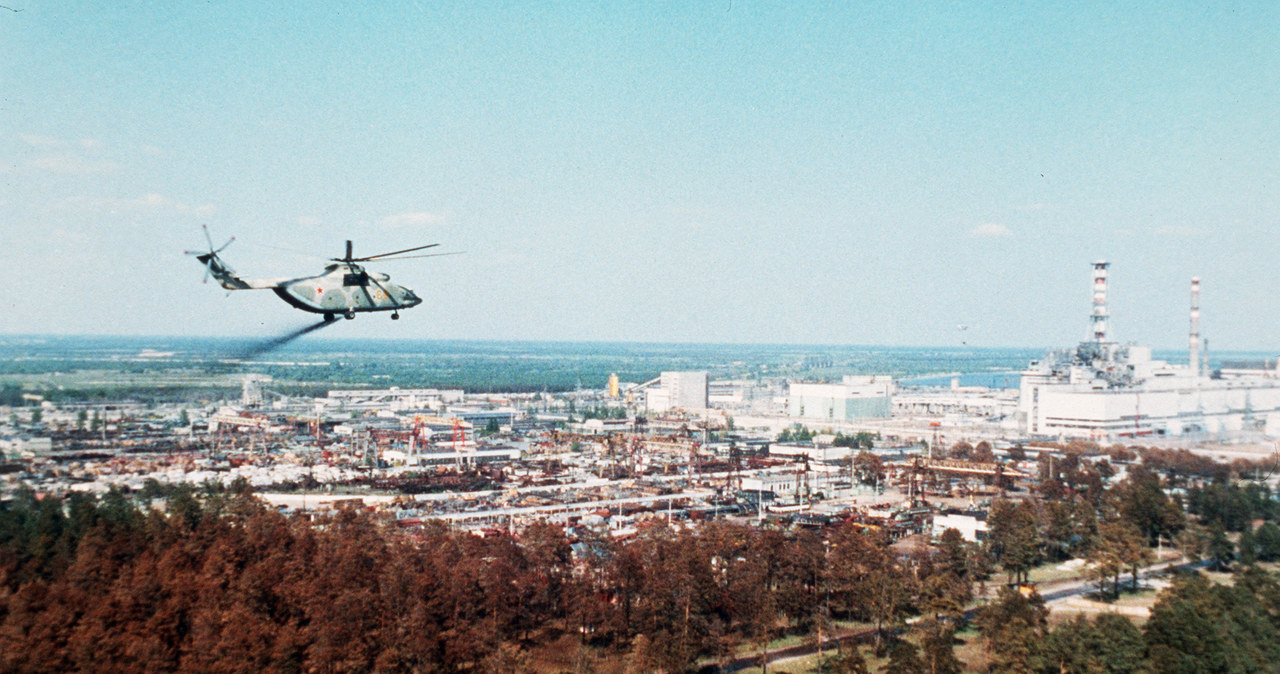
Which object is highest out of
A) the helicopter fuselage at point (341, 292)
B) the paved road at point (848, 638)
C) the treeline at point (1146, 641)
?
the helicopter fuselage at point (341, 292)

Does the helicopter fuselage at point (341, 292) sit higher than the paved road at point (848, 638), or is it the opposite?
the helicopter fuselage at point (341, 292)

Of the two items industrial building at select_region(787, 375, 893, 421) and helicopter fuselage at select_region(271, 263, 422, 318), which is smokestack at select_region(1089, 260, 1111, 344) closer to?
industrial building at select_region(787, 375, 893, 421)

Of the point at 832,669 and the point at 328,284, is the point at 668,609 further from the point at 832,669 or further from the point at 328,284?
the point at 328,284

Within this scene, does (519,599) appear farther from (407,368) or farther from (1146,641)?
(407,368)

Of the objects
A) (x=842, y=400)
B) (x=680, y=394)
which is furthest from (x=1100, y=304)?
(x=680, y=394)

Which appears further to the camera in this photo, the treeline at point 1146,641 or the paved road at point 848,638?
the paved road at point 848,638

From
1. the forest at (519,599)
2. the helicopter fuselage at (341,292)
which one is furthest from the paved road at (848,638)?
the helicopter fuselage at (341,292)

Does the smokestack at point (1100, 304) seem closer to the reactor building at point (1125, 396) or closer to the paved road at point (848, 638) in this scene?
the reactor building at point (1125, 396)
